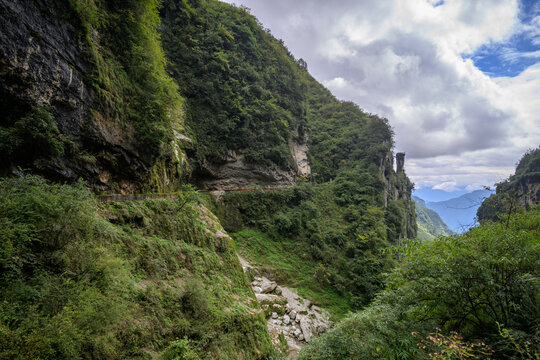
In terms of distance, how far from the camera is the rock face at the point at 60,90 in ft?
18.3

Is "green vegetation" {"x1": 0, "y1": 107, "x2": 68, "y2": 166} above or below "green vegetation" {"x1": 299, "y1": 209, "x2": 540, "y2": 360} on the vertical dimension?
above

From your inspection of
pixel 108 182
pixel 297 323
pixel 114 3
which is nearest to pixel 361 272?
pixel 297 323

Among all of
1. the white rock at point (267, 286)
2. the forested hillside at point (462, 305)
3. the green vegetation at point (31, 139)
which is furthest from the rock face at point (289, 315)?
the green vegetation at point (31, 139)

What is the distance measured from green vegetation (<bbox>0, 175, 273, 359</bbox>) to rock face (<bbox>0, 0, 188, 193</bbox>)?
2.01 meters

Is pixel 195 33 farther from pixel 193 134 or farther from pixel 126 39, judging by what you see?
pixel 126 39

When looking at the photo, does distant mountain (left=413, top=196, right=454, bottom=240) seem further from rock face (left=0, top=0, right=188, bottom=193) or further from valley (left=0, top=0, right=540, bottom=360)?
rock face (left=0, top=0, right=188, bottom=193)

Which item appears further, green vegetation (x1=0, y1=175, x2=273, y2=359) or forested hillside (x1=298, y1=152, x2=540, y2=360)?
forested hillside (x1=298, y1=152, x2=540, y2=360)

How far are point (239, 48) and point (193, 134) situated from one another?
701 inches

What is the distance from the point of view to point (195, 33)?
22.8 m

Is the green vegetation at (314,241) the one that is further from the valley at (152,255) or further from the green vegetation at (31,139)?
the green vegetation at (31,139)

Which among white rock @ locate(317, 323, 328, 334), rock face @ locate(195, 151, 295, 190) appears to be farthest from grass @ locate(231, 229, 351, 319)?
rock face @ locate(195, 151, 295, 190)

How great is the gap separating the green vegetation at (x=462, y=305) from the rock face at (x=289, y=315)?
6.56 meters

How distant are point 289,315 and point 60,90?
1630 centimetres

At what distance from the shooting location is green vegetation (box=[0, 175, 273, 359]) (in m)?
3.42
